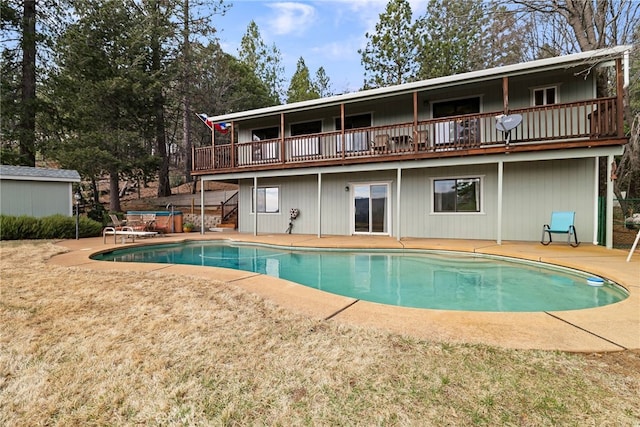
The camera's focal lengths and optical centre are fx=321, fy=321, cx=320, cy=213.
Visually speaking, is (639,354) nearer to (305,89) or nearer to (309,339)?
(309,339)

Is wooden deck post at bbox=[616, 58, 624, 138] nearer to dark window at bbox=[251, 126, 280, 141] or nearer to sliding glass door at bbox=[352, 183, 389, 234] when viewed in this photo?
sliding glass door at bbox=[352, 183, 389, 234]

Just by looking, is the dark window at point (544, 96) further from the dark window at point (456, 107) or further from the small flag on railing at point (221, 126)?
the small flag on railing at point (221, 126)

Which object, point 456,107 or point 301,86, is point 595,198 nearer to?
point 456,107

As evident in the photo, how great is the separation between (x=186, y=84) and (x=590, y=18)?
20.1 m

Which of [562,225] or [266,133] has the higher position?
[266,133]

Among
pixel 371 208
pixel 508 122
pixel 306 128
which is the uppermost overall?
pixel 306 128

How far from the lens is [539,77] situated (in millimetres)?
9125

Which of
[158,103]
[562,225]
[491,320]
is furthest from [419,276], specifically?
[158,103]

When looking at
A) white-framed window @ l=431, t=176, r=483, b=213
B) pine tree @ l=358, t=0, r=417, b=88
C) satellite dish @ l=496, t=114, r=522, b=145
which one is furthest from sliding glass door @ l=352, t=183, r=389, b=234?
pine tree @ l=358, t=0, r=417, b=88

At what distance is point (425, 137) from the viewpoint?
9883 millimetres

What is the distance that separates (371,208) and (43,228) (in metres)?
10.9

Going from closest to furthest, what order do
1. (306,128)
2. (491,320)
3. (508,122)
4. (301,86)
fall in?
(491,320)
(508,122)
(306,128)
(301,86)

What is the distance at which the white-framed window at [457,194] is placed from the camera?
10039 millimetres

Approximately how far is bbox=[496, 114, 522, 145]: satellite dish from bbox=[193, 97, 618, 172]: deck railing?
520mm
